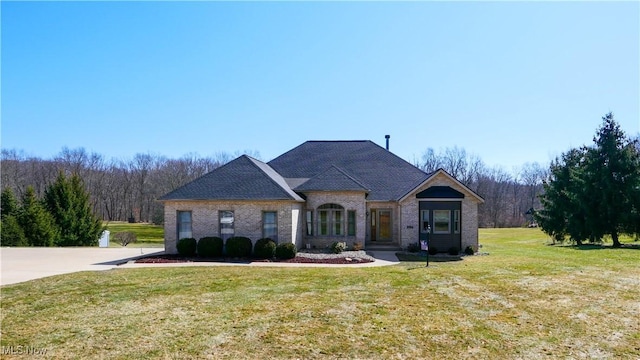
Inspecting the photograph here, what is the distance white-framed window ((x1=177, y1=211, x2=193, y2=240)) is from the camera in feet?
74.9

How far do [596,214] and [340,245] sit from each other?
19054 mm

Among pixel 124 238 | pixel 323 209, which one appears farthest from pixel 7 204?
pixel 323 209

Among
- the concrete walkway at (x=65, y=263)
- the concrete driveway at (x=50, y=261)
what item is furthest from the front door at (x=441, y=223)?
the concrete driveway at (x=50, y=261)

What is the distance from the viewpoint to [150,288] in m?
13.7

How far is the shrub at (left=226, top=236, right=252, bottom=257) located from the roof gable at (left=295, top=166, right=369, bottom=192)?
531cm

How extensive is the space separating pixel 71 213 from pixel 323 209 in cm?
2344

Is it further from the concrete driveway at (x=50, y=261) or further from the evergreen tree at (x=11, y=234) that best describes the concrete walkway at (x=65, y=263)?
the evergreen tree at (x=11, y=234)

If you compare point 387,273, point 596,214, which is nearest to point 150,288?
point 387,273

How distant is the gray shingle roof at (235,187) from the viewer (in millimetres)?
22281

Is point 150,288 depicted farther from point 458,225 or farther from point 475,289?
point 458,225

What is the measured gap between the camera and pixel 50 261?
2136 centimetres

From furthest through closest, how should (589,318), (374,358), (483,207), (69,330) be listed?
(483,207)
(589,318)
(69,330)
(374,358)

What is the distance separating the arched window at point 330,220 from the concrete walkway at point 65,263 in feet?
8.45

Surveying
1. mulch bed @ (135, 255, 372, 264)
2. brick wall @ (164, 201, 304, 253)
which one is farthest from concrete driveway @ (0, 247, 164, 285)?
brick wall @ (164, 201, 304, 253)
